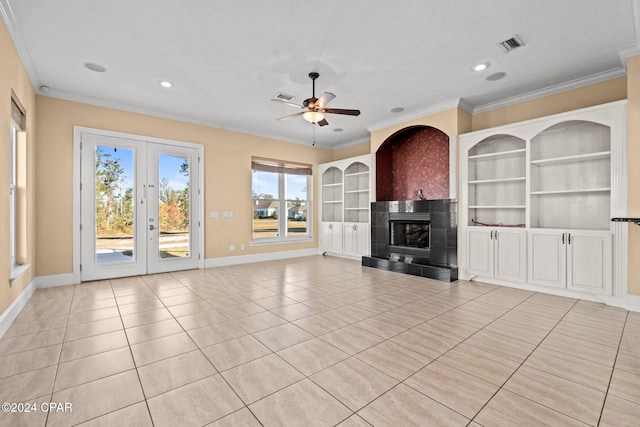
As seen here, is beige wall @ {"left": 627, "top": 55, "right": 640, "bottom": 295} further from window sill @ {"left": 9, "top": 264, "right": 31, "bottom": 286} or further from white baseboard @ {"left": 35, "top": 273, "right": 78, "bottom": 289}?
white baseboard @ {"left": 35, "top": 273, "right": 78, "bottom": 289}

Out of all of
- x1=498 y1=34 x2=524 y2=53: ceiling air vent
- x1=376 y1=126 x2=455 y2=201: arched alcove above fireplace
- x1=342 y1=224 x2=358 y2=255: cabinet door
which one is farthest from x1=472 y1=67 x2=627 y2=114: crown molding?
x1=342 y1=224 x2=358 y2=255: cabinet door

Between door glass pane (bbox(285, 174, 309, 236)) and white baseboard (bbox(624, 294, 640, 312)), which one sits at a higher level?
door glass pane (bbox(285, 174, 309, 236))

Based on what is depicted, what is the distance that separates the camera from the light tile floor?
5.57 feet

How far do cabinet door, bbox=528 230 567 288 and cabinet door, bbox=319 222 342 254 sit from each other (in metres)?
4.11

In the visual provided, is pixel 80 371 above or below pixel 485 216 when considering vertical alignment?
Answer: below

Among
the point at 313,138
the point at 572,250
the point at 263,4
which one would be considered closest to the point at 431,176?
the point at 572,250

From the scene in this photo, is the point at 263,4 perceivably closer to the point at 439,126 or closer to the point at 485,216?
the point at 439,126

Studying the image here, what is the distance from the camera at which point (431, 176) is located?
233 inches

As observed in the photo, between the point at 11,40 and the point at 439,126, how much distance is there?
234 inches

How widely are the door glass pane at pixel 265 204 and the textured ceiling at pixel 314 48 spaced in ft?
7.78

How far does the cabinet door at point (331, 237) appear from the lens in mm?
7455

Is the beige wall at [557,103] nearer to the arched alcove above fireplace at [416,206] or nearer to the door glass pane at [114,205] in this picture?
the arched alcove above fireplace at [416,206]

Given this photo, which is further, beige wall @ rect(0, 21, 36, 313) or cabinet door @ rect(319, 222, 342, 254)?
cabinet door @ rect(319, 222, 342, 254)

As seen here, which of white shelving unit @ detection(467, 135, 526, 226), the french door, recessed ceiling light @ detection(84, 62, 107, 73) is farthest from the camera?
the french door
